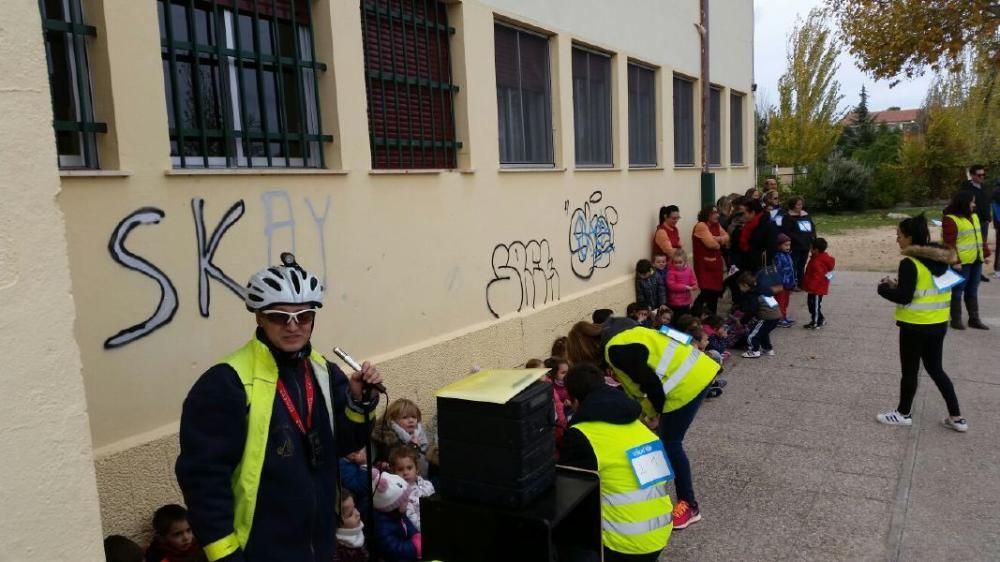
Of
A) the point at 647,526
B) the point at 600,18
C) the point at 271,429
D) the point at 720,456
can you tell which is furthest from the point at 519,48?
the point at 271,429

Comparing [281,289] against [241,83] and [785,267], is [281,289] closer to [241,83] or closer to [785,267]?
[241,83]

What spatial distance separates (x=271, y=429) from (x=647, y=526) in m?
1.85

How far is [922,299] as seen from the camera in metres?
5.96

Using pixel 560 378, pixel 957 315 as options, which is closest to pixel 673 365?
pixel 560 378

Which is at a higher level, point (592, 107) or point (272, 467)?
point (592, 107)

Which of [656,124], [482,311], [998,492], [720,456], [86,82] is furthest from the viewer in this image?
[656,124]

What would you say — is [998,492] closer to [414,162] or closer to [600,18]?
[414,162]

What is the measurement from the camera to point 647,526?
136 inches

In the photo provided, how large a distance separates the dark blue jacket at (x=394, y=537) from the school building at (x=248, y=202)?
1171 millimetres

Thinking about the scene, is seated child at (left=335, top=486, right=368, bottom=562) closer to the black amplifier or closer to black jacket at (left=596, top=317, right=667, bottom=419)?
the black amplifier

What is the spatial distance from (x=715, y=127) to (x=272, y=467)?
497 inches

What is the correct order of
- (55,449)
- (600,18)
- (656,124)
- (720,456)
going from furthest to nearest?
(656,124)
(600,18)
(720,456)
(55,449)

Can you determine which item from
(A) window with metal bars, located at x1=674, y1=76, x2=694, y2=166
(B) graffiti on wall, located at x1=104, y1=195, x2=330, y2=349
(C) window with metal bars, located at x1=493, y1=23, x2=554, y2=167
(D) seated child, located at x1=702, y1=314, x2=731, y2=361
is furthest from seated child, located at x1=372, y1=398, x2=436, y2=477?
(A) window with metal bars, located at x1=674, y1=76, x2=694, y2=166

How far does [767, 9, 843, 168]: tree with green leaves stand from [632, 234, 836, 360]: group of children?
25.1 m
